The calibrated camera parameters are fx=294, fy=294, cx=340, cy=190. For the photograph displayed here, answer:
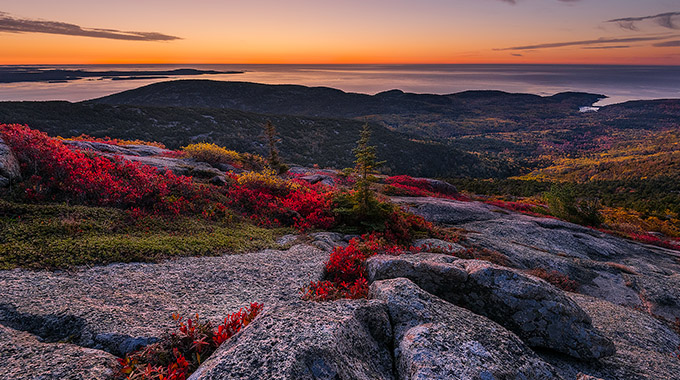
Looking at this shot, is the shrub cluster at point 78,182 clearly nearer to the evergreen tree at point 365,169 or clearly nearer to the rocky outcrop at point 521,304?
the evergreen tree at point 365,169

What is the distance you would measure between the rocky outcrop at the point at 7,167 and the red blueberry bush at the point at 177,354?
40.1ft

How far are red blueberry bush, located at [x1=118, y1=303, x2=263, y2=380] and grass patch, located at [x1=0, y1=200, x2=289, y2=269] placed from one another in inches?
201

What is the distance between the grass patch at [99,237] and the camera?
8.71m

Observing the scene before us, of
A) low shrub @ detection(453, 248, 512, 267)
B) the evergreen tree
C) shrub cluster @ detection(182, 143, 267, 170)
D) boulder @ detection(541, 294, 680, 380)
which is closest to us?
boulder @ detection(541, 294, 680, 380)

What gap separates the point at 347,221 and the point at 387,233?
2548mm

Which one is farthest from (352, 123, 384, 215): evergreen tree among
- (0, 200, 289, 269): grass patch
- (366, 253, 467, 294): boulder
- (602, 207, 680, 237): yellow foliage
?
(602, 207, 680, 237): yellow foliage

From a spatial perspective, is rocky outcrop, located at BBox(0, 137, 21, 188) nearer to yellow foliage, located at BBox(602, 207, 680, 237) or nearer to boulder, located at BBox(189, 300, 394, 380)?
boulder, located at BBox(189, 300, 394, 380)

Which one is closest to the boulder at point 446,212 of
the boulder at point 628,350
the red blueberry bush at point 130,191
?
the red blueberry bush at point 130,191

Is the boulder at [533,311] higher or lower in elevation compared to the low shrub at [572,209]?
higher

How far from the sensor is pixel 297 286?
9266mm

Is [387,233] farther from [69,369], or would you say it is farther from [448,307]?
[69,369]

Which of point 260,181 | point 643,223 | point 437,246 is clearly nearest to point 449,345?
point 437,246

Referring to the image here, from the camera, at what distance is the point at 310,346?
4363mm

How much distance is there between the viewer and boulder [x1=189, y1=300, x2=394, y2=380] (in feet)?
13.2
